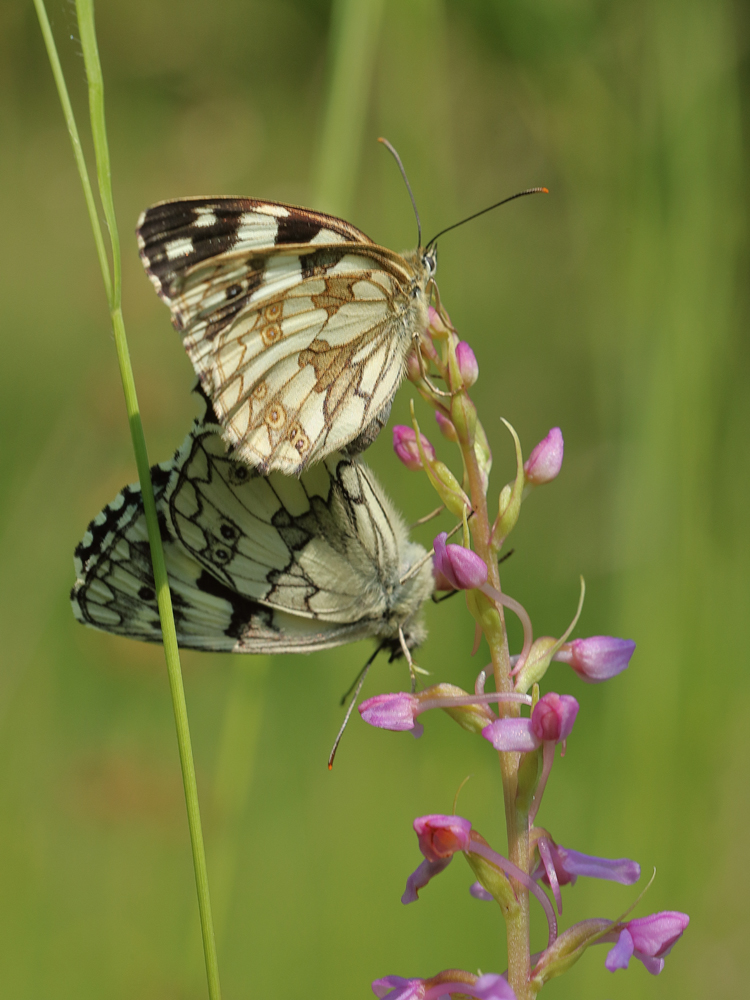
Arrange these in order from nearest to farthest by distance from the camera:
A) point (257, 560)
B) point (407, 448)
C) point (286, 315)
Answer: point (407, 448) < point (286, 315) < point (257, 560)

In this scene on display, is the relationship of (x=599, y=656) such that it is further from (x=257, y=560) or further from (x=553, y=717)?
(x=257, y=560)

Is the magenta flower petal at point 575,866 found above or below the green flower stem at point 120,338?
below

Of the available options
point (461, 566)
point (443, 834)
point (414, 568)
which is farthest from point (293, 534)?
point (443, 834)

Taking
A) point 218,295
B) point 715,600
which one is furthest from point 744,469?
point 218,295

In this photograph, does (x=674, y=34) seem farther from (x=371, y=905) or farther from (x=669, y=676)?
(x=371, y=905)

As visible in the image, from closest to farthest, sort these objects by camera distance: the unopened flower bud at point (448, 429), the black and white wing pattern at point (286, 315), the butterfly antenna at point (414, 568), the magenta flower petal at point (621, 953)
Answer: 1. the magenta flower petal at point (621, 953)
2. the unopened flower bud at point (448, 429)
3. the black and white wing pattern at point (286, 315)
4. the butterfly antenna at point (414, 568)

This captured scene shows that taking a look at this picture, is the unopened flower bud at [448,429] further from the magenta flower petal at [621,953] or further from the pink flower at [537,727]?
the magenta flower petal at [621,953]

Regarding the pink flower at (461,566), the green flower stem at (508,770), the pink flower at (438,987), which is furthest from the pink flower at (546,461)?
the pink flower at (438,987)
